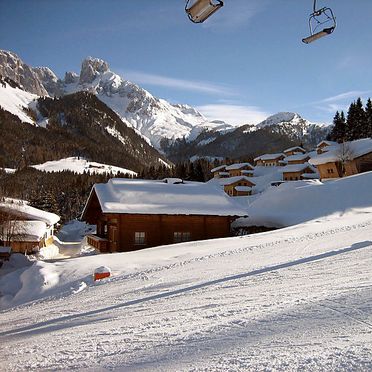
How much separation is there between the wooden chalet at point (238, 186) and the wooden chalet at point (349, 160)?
24899mm

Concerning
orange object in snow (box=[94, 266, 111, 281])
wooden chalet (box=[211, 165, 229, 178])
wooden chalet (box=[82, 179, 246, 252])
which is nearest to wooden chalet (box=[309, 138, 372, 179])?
wooden chalet (box=[82, 179, 246, 252])

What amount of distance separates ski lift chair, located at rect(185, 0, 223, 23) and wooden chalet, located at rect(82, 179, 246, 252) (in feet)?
57.0

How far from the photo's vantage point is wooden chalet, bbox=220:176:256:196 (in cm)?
7759

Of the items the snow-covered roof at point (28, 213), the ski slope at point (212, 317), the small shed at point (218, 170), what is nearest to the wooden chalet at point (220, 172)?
the small shed at point (218, 170)

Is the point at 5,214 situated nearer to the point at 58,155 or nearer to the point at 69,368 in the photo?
the point at 69,368

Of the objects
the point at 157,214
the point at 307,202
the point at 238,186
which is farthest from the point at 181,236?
the point at 238,186

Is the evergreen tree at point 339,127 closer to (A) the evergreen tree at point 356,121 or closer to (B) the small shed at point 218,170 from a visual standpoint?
(A) the evergreen tree at point 356,121

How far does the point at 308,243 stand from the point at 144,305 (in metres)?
8.29

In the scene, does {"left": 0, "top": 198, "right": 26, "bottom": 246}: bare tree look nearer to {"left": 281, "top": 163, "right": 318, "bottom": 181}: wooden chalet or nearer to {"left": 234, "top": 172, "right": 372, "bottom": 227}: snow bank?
{"left": 234, "top": 172, "right": 372, "bottom": 227}: snow bank

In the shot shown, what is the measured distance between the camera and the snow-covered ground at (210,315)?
4555 millimetres

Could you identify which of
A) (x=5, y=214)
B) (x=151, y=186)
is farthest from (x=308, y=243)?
(x=5, y=214)

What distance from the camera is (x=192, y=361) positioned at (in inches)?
178

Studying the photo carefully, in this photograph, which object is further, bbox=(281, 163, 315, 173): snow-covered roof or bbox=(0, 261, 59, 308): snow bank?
bbox=(281, 163, 315, 173): snow-covered roof

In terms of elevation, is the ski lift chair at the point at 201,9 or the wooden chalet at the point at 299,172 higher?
the wooden chalet at the point at 299,172
